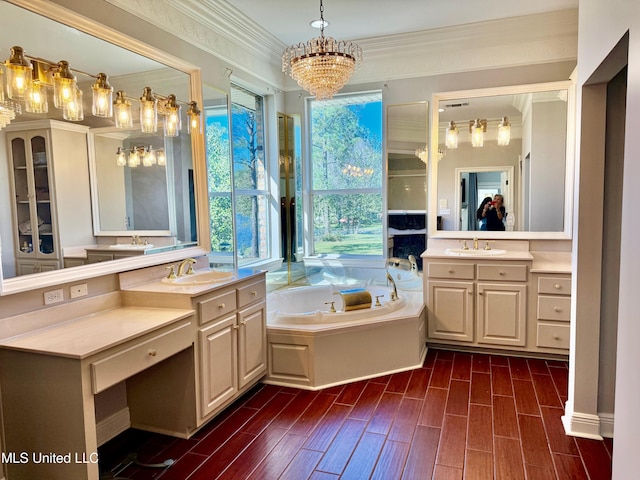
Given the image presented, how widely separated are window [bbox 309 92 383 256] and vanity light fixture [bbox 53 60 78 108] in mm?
2906

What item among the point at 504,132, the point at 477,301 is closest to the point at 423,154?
the point at 504,132

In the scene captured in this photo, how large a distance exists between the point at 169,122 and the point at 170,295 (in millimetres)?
1295

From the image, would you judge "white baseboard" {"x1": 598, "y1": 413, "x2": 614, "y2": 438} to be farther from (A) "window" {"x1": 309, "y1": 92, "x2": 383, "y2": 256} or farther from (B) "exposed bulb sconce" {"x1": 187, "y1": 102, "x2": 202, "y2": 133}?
(B) "exposed bulb sconce" {"x1": 187, "y1": 102, "x2": 202, "y2": 133}

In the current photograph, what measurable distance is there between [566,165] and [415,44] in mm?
1863

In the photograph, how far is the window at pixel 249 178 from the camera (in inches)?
167

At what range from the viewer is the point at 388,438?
254cm

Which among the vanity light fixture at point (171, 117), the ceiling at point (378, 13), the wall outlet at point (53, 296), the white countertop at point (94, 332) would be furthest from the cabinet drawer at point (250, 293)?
the ceiling at point (378, 13)

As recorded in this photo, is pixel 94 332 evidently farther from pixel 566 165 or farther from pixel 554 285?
pixel 566 165

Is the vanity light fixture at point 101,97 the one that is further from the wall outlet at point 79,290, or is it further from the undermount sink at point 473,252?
the undermount sink at point 473,252

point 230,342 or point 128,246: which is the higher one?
point 128,246

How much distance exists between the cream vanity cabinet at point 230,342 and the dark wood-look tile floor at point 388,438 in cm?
19

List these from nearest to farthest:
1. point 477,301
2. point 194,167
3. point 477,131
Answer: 1. point 194,167
2. point 477,301
3. point 477,131

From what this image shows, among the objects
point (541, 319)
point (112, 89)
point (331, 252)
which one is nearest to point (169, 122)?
point (112, 89)

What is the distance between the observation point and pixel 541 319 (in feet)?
12.1
